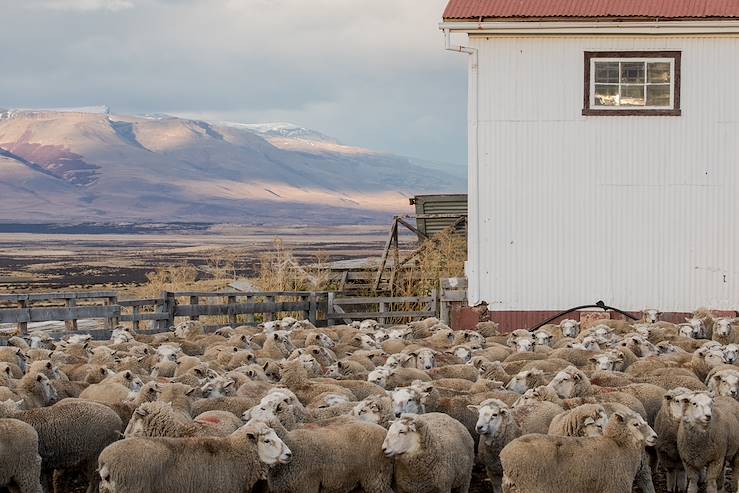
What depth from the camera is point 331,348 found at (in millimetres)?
19094

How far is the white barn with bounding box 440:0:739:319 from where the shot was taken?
969 inches

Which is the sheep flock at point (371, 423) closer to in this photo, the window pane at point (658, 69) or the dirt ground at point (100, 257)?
the window pane at point (658, 69)

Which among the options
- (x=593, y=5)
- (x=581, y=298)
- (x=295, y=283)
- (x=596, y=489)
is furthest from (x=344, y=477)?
(x=295, y=283)

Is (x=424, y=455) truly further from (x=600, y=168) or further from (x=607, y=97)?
(x=607, y=97)

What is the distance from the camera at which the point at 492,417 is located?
40.2 feet

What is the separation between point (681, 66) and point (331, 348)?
33.3 feet

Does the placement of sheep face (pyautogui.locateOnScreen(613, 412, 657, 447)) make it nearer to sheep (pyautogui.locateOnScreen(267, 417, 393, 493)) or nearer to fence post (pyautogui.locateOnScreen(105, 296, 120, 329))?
sheep (pyautogui.locateOnScreen(267, 417, 393, 493))

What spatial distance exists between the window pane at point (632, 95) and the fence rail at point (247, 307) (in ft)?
17.0

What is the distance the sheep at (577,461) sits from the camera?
36.0 ft

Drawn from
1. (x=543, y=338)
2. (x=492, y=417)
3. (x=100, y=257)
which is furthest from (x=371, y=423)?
(x=100, y=257)

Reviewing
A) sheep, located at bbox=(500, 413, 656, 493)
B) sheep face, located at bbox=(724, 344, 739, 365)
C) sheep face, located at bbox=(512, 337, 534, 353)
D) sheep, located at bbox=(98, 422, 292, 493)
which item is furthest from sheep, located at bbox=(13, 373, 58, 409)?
sheep face, located at bbox=(724, 344, 739, 365)

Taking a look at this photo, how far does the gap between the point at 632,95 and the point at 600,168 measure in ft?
5.20

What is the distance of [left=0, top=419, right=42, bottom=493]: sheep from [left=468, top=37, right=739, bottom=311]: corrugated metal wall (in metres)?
14.3

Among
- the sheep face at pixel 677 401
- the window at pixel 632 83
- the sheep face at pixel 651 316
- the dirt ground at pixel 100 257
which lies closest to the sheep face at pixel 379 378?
the sheep face at pixel 677 401
